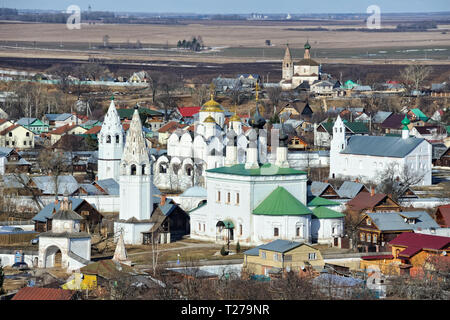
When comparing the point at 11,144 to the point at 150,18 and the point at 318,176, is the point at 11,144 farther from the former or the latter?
the point at 150,18

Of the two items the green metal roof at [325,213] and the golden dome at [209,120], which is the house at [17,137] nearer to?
the golden dome at [209,120]

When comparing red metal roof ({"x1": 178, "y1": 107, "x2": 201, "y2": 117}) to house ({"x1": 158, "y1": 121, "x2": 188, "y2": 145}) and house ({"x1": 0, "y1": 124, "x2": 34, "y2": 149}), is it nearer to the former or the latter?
house ({"x1": 158, "y1": 121, "x2": 188, "y2": 145})

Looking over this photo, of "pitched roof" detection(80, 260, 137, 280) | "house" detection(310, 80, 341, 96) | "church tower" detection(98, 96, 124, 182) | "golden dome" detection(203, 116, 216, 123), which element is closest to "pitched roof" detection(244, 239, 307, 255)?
"pitched roof" detection(80, 260, 137, 280)

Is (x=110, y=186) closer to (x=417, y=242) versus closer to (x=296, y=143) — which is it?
(x=417, y=242)

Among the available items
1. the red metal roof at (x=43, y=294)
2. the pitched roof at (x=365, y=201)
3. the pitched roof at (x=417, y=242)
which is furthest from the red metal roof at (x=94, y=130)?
the red metal roof at (x=43, y=294)

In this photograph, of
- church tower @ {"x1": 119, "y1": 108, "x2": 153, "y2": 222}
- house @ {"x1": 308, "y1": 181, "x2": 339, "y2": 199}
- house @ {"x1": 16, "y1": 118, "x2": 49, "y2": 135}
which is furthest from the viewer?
house @ {"x1": 16, "y1": 118, "x2": 49, "y2": 135}
